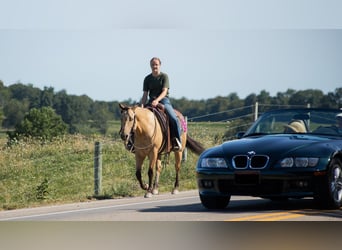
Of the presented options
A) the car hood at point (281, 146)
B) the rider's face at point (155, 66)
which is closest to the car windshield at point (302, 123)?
the car hood at point (281, 146)

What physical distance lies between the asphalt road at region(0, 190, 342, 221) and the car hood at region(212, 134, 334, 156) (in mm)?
878

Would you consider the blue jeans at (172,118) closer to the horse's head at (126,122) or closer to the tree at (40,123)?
the horse's head at (126,122)

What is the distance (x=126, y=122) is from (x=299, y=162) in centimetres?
580

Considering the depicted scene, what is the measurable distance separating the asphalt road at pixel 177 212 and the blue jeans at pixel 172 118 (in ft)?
9.77

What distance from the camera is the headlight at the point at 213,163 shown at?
39.4 ft

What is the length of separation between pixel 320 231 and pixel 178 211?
10.8 ft

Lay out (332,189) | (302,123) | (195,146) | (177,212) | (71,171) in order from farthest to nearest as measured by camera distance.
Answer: (71,171), (195,146), (302,123), (177,212), (332,189)

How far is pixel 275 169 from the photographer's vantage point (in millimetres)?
11602

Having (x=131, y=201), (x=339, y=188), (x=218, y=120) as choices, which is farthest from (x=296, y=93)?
(x=339, y=188)

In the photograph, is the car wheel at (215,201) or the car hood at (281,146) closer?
the car hood at (281,146)

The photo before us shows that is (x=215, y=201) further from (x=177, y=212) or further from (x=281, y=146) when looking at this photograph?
(x=281, y=146)

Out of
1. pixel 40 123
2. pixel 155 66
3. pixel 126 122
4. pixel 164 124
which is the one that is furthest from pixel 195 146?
pixel 40 123

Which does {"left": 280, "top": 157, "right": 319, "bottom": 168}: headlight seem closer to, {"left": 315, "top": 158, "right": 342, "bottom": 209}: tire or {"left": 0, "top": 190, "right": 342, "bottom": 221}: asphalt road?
{"left": 315, "top": 158, "right": 342, "bottom": 209}: tire

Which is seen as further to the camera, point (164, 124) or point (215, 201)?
point (164, 124)
